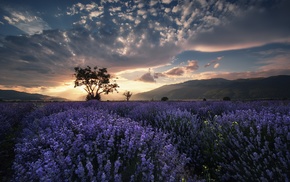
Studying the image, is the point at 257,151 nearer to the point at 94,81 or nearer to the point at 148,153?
the point at 148,153

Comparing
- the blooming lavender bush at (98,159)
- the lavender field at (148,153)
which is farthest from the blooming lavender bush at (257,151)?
the blooming lavender bush at (98,159)

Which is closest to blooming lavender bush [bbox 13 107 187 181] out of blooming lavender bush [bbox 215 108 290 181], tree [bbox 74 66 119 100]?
blooming lavender bush [bbox 215 108 290 181]

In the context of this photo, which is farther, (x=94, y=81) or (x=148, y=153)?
(x=94, y=81)

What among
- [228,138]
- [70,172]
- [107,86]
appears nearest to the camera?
[70,172]

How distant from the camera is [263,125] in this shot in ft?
9.57

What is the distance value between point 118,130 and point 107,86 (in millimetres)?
38599

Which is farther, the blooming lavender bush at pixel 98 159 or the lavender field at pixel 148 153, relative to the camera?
the lavender field at pixel 148 153

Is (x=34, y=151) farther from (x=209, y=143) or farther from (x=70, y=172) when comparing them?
(x=209, y=143)

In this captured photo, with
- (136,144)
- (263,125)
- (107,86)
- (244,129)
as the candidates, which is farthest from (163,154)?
(107,86)

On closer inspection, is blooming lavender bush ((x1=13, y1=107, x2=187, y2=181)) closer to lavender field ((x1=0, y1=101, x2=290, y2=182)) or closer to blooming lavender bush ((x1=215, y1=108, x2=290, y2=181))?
lavender field ((x1=0, y1=101, x2=290, y2=182))

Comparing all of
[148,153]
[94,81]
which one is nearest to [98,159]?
[148,153]

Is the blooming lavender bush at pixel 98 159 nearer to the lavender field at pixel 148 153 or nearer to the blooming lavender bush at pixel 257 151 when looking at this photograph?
the lavender field at pixel 148 153

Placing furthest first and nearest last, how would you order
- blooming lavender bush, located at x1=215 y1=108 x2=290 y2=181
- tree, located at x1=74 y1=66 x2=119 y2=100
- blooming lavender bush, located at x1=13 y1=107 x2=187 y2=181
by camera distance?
tree, located at x1=74 y1=66 x2=119 y2=100
blooming lavender bush, located at x1=215 y1=108 x2=290 y2=181
blooming lavender bush, located at x1=13 y1=107 x2=187 y2=181

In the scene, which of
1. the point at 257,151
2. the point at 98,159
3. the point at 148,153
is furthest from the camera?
the point at 257,151
